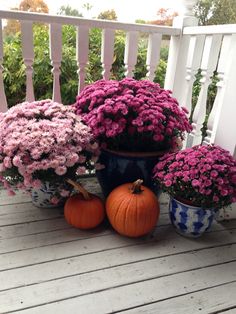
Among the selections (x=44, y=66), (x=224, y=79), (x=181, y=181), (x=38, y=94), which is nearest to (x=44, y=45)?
(x=44, y=66)

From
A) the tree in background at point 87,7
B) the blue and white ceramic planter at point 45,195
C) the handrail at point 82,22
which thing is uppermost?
the tree in background at point 87,7

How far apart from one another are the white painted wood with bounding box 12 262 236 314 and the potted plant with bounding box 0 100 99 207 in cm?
42

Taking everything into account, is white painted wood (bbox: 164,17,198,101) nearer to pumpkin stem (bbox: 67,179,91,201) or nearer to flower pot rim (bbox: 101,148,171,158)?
flower pot rim (bbox: 101,148,171,158)

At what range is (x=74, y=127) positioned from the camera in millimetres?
1342

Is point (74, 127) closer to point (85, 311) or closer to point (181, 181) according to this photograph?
point (181, 181)

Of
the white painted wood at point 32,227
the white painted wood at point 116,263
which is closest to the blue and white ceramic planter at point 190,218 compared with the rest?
the white painted wood at point 116,263

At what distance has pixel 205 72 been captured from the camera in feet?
5.59

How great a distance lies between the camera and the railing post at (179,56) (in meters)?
1.77

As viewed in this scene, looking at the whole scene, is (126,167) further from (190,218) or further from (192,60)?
(192,60)

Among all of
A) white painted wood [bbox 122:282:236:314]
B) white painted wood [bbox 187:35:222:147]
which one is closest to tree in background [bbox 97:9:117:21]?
white painted wood [bbox 187:35:222:147]

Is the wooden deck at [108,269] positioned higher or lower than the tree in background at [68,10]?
lower

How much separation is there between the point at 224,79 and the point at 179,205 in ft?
2.31

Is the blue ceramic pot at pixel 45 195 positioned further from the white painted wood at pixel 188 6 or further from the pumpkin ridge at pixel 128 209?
the white painted wood at pixel 188 6

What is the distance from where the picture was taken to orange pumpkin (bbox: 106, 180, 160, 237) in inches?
49.9
